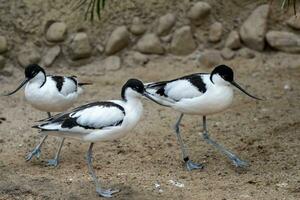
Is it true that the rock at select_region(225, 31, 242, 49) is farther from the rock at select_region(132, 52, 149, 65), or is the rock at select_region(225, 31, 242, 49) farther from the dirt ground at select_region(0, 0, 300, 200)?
the rock at select_region(132, 52, 149, 65)

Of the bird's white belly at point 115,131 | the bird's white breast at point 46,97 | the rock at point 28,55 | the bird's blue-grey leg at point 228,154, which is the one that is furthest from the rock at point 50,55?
the bird's white belly at point 115,131

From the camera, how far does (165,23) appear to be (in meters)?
7.42

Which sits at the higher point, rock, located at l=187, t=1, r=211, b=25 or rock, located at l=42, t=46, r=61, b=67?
rock, located at l=187, t=1, r=211, b=25

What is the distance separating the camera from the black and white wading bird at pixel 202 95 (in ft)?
16.8

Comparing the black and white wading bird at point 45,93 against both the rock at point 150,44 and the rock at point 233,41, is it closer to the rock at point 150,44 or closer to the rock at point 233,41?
the rock at point 150,44

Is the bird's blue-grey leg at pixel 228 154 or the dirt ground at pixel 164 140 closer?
the dirt ground at pixel 164 140

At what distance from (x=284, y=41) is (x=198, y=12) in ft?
3.23

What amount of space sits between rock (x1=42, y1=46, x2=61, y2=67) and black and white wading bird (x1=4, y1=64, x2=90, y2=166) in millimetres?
1697

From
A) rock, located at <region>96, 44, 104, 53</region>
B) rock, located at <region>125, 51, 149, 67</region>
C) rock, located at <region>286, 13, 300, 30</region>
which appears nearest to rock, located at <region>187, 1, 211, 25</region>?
rock, located at <region>125, 51, 149, 67</region>

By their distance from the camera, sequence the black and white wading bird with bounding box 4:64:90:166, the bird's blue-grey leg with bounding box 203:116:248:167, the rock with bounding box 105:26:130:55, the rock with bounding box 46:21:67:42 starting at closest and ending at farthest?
the bird's blue-grey leg with bounding box 203:116:248:167, the black and white wading bird with bounding box 4:64:90:166, the rock with bounding box 46:21:67:42, the rock with bounding box 105:26:130:55

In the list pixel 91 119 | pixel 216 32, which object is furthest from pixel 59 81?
pixel 216 32

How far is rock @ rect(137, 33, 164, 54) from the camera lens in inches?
292

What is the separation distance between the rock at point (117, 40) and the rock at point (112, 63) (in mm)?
67

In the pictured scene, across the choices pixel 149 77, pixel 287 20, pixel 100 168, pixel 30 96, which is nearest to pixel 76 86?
pixel 30 96
